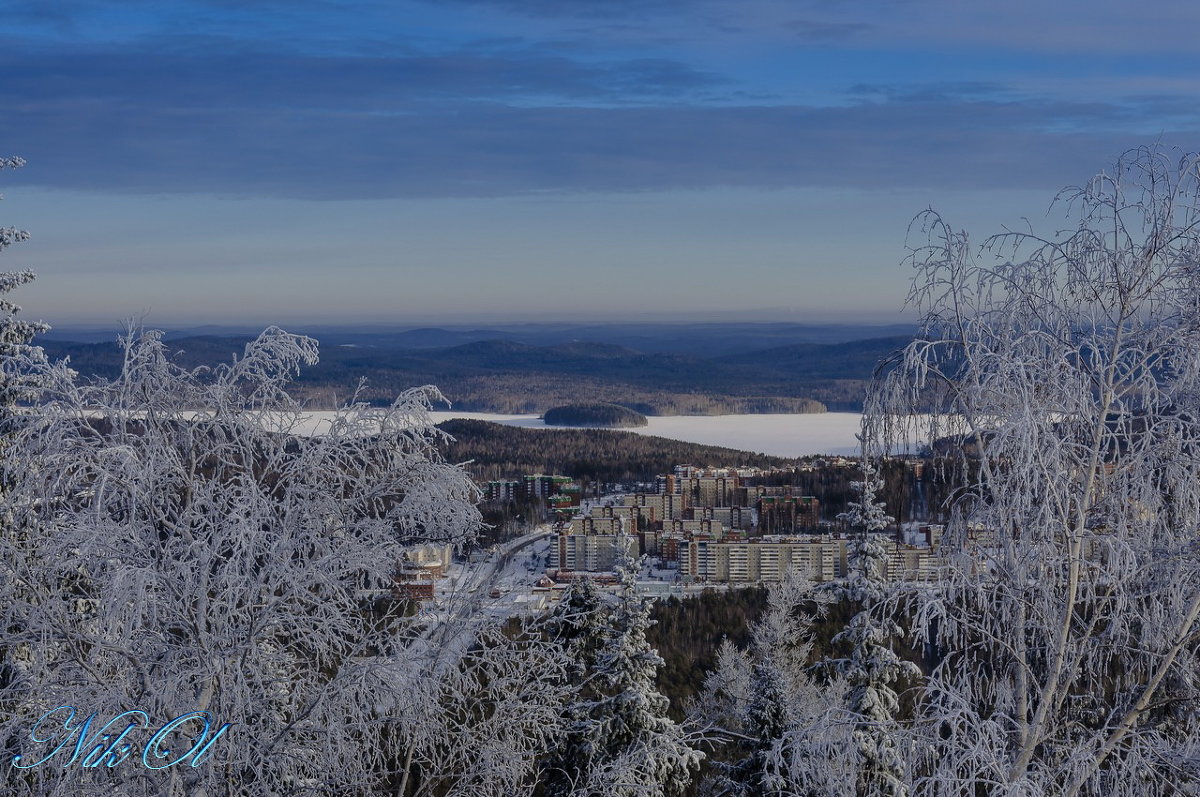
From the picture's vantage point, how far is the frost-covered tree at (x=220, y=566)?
19.7 feet

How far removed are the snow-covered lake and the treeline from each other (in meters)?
3.86

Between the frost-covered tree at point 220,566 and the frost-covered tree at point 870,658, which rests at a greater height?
the frost-covered tree at point 220,566

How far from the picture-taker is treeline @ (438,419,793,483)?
93812mm

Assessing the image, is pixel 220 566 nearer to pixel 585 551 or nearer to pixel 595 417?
pixel 585 551

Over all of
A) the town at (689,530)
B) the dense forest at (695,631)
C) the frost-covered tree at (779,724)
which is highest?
the frost-covered tree at (779,724)

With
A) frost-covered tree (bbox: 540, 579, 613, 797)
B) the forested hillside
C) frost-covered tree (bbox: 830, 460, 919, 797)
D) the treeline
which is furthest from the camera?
the forested hillside

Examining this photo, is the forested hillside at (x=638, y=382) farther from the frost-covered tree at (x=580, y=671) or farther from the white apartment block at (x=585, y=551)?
the frost-covered tree at (x=580, y=671)

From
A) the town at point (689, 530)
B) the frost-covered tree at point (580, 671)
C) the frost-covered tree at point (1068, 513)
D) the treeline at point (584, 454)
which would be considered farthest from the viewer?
the treeline at point (584, 454)

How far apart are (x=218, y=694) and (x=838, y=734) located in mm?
3734

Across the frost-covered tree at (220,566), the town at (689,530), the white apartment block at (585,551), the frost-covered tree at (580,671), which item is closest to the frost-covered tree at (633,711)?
the frost-covered tree at (580,671)

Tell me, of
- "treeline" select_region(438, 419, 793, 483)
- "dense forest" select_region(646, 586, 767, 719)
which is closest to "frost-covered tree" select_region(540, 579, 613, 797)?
"dense forest" select_region(646, 586, 767, 719)

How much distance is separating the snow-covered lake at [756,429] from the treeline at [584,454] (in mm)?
3857

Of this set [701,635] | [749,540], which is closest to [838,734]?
[701,635]

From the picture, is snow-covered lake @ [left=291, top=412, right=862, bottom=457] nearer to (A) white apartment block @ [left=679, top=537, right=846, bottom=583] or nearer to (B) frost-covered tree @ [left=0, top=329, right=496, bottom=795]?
(A) white apartment block @ [left=679, top=537, right=846, bottom=583]
